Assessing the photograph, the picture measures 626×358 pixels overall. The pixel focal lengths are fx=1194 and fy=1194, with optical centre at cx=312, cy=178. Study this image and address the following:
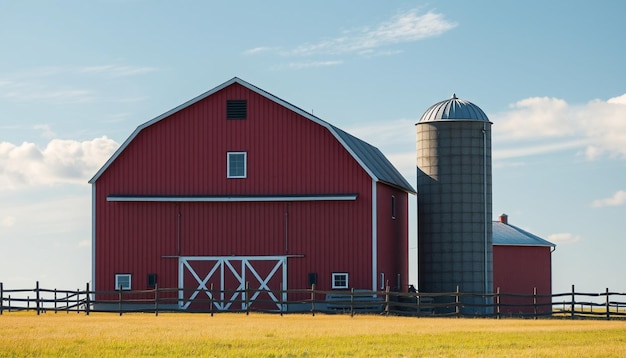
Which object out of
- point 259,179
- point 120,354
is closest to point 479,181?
point 259,179

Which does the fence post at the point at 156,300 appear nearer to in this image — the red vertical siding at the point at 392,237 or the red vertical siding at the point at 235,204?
the red vertical siding at the point at 235,204

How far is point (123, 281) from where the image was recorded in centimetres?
4347

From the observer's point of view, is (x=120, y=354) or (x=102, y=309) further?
(x=102, y=309)

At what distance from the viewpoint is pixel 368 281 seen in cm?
4234

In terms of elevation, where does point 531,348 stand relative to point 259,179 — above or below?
below

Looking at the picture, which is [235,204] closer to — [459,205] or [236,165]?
[236,165]

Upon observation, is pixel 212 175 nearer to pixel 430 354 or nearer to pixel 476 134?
pixel 476 134

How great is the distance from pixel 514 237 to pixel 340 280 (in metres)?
12.9

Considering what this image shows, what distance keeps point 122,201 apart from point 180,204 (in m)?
2.16

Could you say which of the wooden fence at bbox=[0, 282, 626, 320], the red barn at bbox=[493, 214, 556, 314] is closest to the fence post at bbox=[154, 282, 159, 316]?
the wooden fence at bbox=[0, 282, 626, 320]

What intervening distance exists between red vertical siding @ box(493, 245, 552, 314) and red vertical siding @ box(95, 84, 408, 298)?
29.7 ft

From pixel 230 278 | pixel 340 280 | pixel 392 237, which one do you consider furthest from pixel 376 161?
pixel 230 278

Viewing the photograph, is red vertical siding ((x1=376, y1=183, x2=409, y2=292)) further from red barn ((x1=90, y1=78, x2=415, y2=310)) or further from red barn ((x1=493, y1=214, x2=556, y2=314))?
red barn ((x1=493, y1=214, x2=556, y2=314))

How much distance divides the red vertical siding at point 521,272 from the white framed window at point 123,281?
16064 millimetres
